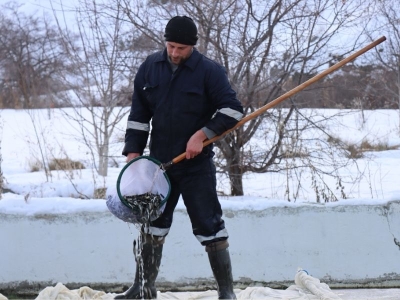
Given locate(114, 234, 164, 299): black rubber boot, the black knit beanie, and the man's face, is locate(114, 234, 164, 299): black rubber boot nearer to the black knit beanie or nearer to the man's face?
the man's face

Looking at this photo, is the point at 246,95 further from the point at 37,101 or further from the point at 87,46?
the point at 37,101

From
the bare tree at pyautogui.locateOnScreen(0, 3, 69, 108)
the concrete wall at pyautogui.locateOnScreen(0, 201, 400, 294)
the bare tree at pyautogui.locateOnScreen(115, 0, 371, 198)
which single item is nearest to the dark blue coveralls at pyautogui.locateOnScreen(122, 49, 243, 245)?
the concrete wall at pyautogui.locateOnScreen(0, 201, 400, 294)

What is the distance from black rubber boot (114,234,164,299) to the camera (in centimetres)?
454

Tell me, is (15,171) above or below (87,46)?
below

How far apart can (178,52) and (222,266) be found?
53.9 inches

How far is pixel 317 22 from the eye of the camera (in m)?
7.43

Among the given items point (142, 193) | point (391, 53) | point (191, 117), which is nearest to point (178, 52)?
point (191, 117)

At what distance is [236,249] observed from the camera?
17.8 feet

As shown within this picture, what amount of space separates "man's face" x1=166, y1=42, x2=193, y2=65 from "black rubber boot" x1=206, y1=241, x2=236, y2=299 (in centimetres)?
117

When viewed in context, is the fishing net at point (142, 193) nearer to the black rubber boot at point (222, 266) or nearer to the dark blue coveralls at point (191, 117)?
the dark blue coveralls at point (191, 117)

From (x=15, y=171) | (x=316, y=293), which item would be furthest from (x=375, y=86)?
(x=316, y=293)

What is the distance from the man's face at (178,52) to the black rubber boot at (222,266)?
1.17 meters

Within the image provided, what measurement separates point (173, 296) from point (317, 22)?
373 centimetres

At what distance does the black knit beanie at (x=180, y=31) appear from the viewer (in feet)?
13.8
